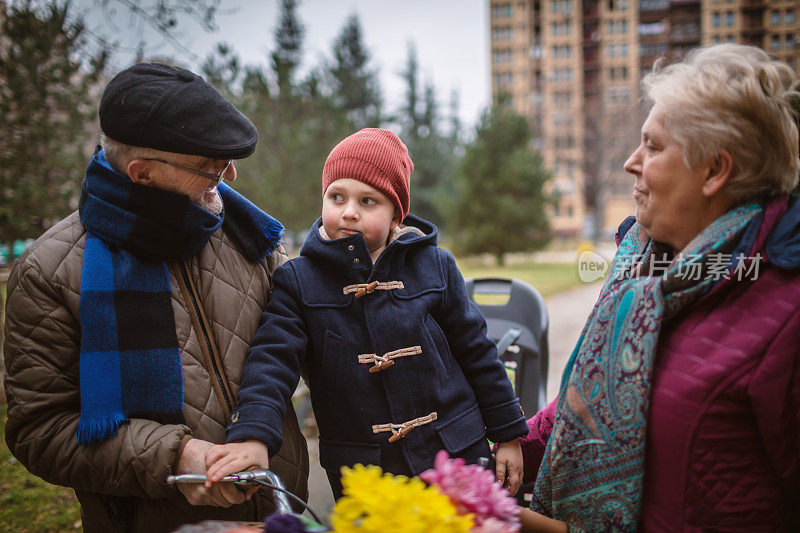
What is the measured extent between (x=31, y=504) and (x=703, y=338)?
3.58 meters

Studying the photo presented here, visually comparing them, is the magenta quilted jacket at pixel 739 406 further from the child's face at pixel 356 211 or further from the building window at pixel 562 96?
the building window at pixel 562 96

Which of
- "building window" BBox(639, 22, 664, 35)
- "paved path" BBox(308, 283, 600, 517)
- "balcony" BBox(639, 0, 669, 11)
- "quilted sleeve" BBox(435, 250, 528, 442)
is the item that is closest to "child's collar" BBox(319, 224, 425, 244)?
"quilted sleeve" BBox(435, 250, 528, 442)

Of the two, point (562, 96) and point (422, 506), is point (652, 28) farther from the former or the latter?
point (422, 506)

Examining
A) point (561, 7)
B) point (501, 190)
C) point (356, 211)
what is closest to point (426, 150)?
point (501, 190)

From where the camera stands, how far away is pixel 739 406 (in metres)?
1.27

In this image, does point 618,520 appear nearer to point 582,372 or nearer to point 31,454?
point 582,372

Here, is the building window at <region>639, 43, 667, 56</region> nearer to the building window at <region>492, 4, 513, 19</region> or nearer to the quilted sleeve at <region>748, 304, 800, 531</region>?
the building window at <region>492, 4, 513, 19</region>

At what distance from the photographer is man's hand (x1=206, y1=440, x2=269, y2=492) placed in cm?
140

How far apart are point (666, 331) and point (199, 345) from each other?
1395 mm

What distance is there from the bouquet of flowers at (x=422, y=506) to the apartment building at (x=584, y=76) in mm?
30534

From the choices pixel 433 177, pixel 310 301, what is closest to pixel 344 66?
pixel 433 177

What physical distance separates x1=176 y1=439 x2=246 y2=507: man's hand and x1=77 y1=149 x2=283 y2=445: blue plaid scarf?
0.42ft

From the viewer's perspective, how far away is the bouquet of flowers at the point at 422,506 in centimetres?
91

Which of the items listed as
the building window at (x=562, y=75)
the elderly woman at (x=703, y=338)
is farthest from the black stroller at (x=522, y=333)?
the building window at (x=562, y=75)
